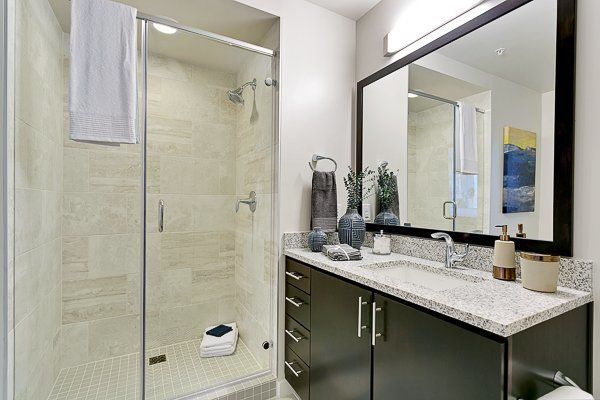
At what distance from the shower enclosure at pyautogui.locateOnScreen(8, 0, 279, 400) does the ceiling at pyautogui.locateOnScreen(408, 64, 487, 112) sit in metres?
0.86

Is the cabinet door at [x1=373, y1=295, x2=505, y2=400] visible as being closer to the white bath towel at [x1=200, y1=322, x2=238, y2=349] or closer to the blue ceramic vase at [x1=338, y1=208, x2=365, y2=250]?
the blue ceramic vase at [x1=338, y1=208, x2=365, y2=250]

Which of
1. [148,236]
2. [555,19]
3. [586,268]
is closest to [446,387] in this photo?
[586,268]

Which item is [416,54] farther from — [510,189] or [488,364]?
[488,364]

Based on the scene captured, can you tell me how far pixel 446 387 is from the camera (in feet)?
2.82

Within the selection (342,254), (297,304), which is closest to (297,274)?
(297,304)

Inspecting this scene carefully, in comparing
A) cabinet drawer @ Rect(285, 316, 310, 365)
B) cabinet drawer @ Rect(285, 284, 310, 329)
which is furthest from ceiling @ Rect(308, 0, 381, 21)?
cabinet drawer @ Rect(285, 316, 310, 365)

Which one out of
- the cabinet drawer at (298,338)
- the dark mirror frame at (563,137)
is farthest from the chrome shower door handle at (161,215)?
the dark mirror frame at (563,137)

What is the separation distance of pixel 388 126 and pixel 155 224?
1730 millimetres

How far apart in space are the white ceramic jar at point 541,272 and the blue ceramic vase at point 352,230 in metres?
0.84

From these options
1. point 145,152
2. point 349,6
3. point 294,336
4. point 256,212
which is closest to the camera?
point 294,336

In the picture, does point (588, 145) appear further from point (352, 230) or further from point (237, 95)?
point (237, 95)

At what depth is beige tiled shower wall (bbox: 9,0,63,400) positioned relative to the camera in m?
1.21

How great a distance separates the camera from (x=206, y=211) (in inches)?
86.6

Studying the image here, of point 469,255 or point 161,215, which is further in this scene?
point 161,215
